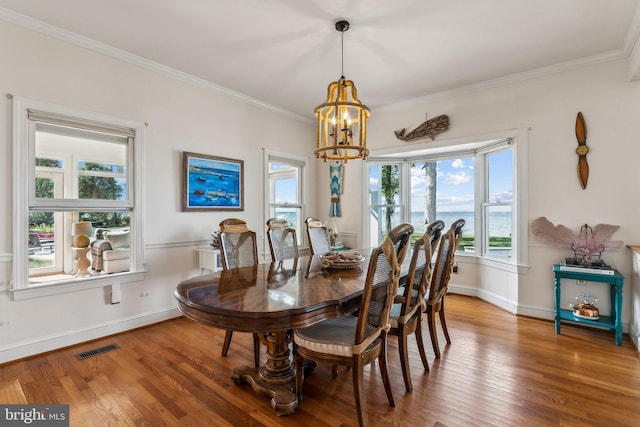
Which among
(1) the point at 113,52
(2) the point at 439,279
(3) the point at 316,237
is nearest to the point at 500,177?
(2) the point at 439,279

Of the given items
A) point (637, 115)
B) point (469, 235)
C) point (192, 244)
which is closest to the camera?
point (637, 115)

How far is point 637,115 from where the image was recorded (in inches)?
121

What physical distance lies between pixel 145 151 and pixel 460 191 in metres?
4.23

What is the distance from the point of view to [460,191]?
15.6 feet

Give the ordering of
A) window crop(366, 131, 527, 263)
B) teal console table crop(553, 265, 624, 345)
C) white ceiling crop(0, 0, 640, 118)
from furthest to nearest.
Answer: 1. window crop(366, 131, 527, 263)
2. teal console table crop(553, 265, 624, 345)
3. white ceiling crop(0, 0, 640, 118)

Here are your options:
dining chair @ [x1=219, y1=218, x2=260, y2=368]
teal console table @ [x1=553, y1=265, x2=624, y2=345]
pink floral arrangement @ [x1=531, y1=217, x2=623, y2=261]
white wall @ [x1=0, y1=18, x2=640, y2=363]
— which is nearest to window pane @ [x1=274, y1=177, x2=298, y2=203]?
white wall @ [x1=0, y1=18, x2=640, y2=363]

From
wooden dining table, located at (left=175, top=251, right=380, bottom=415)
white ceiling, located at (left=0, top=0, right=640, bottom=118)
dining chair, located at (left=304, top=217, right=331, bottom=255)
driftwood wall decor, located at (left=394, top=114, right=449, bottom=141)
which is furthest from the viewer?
driftwood wall decor, located at (left=394, top=114, right=449, bottom=141)

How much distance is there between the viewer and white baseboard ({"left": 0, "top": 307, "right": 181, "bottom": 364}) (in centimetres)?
255

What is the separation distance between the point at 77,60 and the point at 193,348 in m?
2.82

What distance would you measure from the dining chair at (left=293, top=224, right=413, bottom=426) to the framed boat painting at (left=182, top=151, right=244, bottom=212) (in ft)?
8.14

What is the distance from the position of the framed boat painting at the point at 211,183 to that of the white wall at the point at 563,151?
295 centimetres

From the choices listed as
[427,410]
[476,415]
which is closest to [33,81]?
[427,410]

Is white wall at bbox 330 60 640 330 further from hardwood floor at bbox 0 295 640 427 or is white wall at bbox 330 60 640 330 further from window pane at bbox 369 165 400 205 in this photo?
window pane at bbox 369 165 400 205

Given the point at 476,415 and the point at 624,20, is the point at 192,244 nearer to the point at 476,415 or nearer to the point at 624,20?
the point at 476,415
